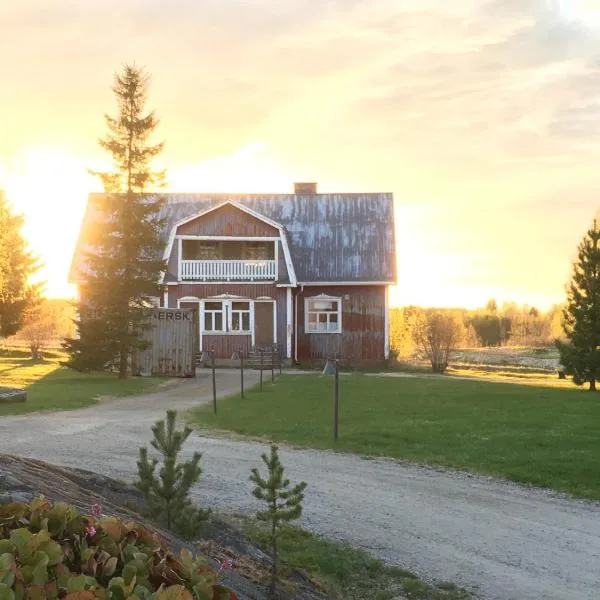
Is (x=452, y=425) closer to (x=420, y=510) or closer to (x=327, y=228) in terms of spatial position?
(x=420, y=510)

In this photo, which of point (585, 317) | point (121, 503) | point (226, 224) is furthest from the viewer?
point (226, 224)

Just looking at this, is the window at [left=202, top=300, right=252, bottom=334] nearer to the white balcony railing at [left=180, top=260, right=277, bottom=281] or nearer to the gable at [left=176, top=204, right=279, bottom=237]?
the white balcony railing at [left=180, top=260, right=277, bottom=281]

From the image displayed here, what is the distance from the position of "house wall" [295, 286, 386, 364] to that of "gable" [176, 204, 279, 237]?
4.03m

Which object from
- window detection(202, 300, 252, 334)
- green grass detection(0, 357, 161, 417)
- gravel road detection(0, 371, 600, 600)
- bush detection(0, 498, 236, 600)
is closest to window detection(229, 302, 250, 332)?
window detection(202, 300, 252, 334)

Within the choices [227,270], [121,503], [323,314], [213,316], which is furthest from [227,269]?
[121,503]

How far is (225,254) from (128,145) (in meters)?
10.0

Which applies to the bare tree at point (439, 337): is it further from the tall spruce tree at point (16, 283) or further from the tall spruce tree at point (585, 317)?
the tall spruce tree at point (16, 283)

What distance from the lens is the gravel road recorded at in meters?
6.28

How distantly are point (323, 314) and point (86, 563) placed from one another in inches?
1225

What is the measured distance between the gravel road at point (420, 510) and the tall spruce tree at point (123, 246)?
1193 centimetres

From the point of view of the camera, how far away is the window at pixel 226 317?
32844 millimetres

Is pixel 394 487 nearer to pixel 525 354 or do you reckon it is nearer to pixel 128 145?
pixel 128 145

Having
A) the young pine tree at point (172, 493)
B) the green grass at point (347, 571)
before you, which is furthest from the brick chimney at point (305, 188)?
the young pine tree at point (172, 493)

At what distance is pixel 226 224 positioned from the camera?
110 ft
